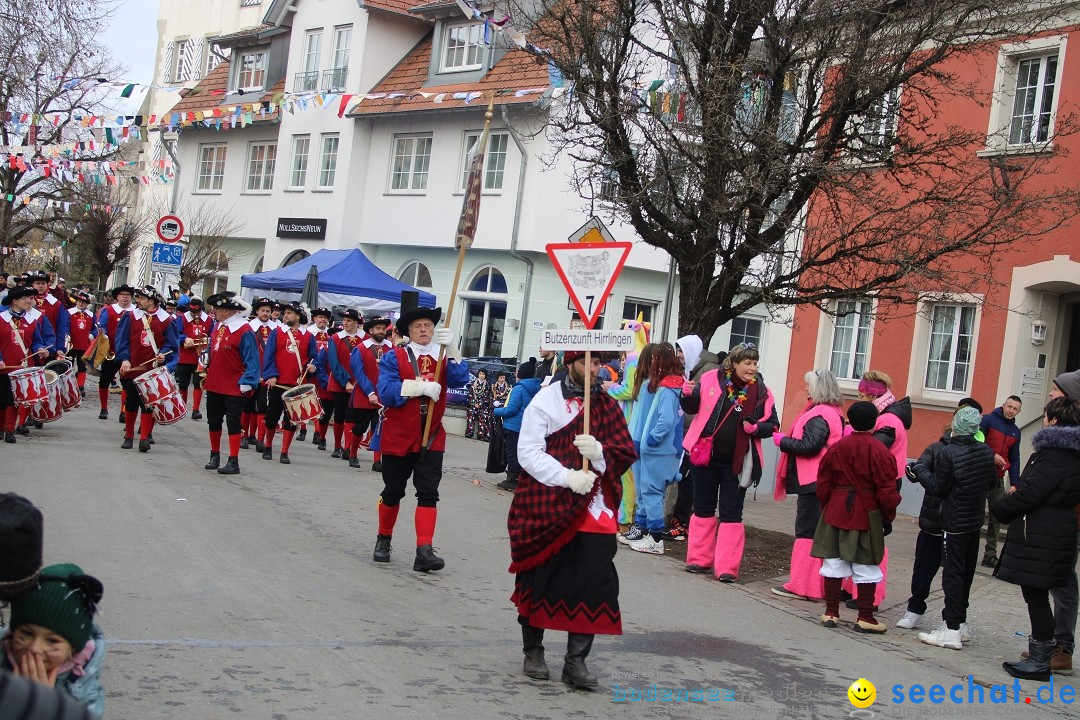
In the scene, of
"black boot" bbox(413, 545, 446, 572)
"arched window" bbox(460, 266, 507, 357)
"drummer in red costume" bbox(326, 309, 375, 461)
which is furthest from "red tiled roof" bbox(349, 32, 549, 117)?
"black boot" bbox(413, 545, 446, 572)

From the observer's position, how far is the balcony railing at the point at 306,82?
34531 mm

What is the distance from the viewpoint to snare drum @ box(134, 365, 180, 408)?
1333cm

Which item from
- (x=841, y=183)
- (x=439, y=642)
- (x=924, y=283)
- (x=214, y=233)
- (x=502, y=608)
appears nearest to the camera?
(x=439, y=642)

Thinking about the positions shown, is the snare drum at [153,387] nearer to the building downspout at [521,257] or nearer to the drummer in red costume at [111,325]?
the drummer in red costume at [111,325]

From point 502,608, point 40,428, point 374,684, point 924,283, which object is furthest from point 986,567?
point 40,428

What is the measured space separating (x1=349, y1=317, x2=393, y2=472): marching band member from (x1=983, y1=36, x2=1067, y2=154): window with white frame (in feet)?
27.3

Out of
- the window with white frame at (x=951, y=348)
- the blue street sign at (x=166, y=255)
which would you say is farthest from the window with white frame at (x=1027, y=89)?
the blue street sign at (x=166, y=255)

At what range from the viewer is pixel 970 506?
7996 mm

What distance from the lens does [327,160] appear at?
33.8 m

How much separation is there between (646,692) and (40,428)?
11.7 meters

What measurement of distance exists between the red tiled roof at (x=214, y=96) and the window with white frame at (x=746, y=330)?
16.7 meters

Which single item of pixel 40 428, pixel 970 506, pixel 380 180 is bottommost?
pixel 40 428

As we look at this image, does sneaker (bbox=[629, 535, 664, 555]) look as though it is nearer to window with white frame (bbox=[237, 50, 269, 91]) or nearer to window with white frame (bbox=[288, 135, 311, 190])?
window with white frame (bbox=[288, 135, 311, 190])

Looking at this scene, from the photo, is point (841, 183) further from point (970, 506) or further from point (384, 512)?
point (384, 512)
